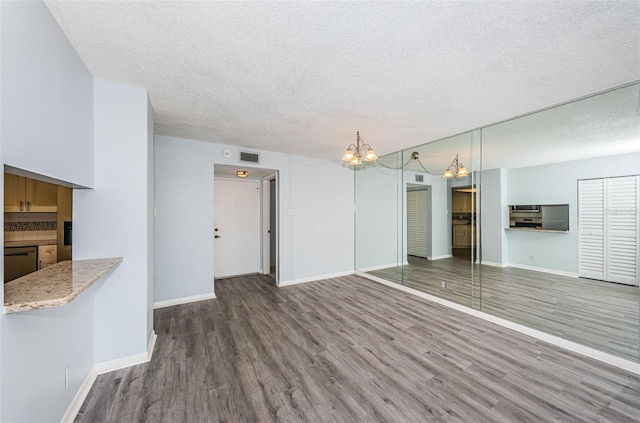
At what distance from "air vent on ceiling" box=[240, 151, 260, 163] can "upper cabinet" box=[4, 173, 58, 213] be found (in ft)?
8.16

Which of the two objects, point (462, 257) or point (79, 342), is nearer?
point (79, 342)

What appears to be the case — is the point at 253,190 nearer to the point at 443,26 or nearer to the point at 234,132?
the point at 234,132

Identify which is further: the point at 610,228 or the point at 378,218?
the point at 378,218

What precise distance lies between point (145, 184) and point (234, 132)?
5.28 ft

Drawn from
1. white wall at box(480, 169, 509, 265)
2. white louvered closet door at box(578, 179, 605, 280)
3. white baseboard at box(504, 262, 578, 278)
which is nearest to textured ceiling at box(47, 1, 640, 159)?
white wall at box(480, 169, 509, 265)

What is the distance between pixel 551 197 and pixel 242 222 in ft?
19.6

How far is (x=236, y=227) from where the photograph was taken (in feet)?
17.3

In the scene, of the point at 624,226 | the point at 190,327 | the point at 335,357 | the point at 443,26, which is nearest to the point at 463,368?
the point at 335,357

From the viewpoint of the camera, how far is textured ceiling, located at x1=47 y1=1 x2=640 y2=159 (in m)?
1.43

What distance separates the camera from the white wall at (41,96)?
112 cm

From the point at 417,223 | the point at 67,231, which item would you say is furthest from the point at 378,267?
the point at 67,231

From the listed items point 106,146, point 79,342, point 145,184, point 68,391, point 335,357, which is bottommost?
point 335,357

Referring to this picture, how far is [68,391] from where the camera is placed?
5.51 feet

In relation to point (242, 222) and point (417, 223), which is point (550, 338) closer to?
point (417, 223)
